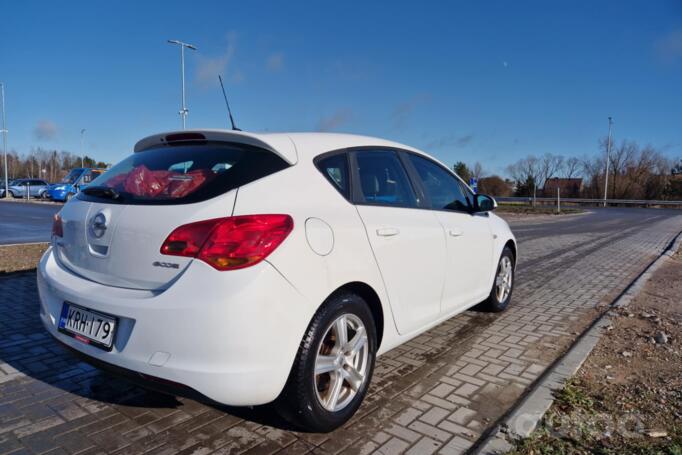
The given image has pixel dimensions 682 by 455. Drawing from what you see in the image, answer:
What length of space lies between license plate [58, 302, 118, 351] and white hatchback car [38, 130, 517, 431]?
0.03ft

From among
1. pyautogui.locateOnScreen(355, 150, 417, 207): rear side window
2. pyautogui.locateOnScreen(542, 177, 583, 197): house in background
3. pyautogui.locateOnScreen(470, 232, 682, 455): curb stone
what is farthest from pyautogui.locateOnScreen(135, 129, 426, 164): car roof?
pyautogui.locateOnScreen(542, 177, 583, 197): house in background

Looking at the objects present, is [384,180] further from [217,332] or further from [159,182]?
[217,332]

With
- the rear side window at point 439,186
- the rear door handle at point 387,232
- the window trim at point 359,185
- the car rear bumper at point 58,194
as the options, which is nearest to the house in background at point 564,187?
the car rear bumper at point 58,194

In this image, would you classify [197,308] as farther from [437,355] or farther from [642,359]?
[642,359]

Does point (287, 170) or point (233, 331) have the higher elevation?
point (287, 170)

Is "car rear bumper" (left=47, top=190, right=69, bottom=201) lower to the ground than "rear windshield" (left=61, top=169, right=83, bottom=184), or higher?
lower

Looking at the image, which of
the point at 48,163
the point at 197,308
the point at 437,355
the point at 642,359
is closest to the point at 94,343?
the point at 197,308

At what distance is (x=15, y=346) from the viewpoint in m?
4.03

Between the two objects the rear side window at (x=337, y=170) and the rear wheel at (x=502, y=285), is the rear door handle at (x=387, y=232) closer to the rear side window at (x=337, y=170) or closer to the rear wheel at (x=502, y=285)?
the rear side window at (x=337, y=170)

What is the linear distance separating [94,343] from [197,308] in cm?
74

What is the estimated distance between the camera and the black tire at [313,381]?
245 cm

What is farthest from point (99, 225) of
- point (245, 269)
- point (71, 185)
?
point (71, 185)

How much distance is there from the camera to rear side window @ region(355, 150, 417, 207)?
319 centimetres

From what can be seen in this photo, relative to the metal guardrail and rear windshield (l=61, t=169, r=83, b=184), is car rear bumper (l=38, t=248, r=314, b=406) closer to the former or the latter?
rear windshield (l=61, t=169, r=83, b=184)
